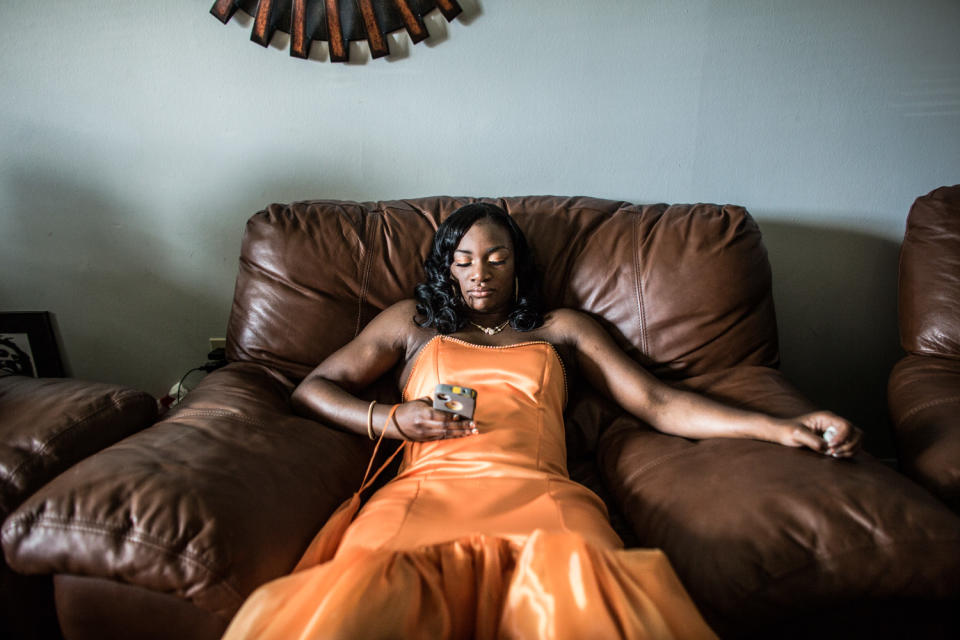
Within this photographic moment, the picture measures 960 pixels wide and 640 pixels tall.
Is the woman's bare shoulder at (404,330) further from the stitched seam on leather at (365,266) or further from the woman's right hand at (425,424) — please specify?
the woman's right hand at (425,424)

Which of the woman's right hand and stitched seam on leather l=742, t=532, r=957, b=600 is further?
the woman's right hand

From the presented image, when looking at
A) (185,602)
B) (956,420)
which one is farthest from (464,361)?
(956,420)

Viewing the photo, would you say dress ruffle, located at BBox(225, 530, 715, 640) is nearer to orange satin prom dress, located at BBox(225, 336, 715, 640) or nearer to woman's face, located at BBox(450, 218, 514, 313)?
orange satin prom dress, located at BBox(225, 336, 715, 640)

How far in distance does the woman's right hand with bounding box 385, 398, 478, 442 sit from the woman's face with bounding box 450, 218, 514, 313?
1.00ft

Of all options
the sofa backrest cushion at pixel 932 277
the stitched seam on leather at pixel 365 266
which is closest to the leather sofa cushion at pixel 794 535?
the sofa backrest cushion at pixel 932 277

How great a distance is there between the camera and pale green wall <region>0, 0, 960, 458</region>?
5.70ft

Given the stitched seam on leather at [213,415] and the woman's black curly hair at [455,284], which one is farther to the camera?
the woman's black curly hair at [455,284]

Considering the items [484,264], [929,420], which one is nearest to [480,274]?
[484,264]

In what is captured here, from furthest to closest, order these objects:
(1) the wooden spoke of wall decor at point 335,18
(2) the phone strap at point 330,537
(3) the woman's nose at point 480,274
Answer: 1. (1) the wooden spoke of wall decor at point 335,18
2. (3) the woman's nose at point 480,274
3. (2) the phone strap at point 330,537

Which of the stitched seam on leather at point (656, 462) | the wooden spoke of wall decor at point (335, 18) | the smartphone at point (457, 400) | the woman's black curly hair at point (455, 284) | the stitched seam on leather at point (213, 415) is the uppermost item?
the wooden spoke of wall decor at point (335, 18)

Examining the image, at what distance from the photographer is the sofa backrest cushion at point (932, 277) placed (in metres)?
1.52

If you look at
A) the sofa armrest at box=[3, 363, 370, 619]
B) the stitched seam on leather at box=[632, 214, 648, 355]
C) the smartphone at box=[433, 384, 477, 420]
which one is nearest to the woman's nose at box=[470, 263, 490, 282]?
the smartphone at box=[433, 384, 477, 420]

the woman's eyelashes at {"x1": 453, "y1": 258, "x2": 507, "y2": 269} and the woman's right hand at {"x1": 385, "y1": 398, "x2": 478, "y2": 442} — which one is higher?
the woman's eyelashes at {"x1": 453, "y1": 258, "x2": 507, "y2": 269}

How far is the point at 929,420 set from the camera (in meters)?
1.26
